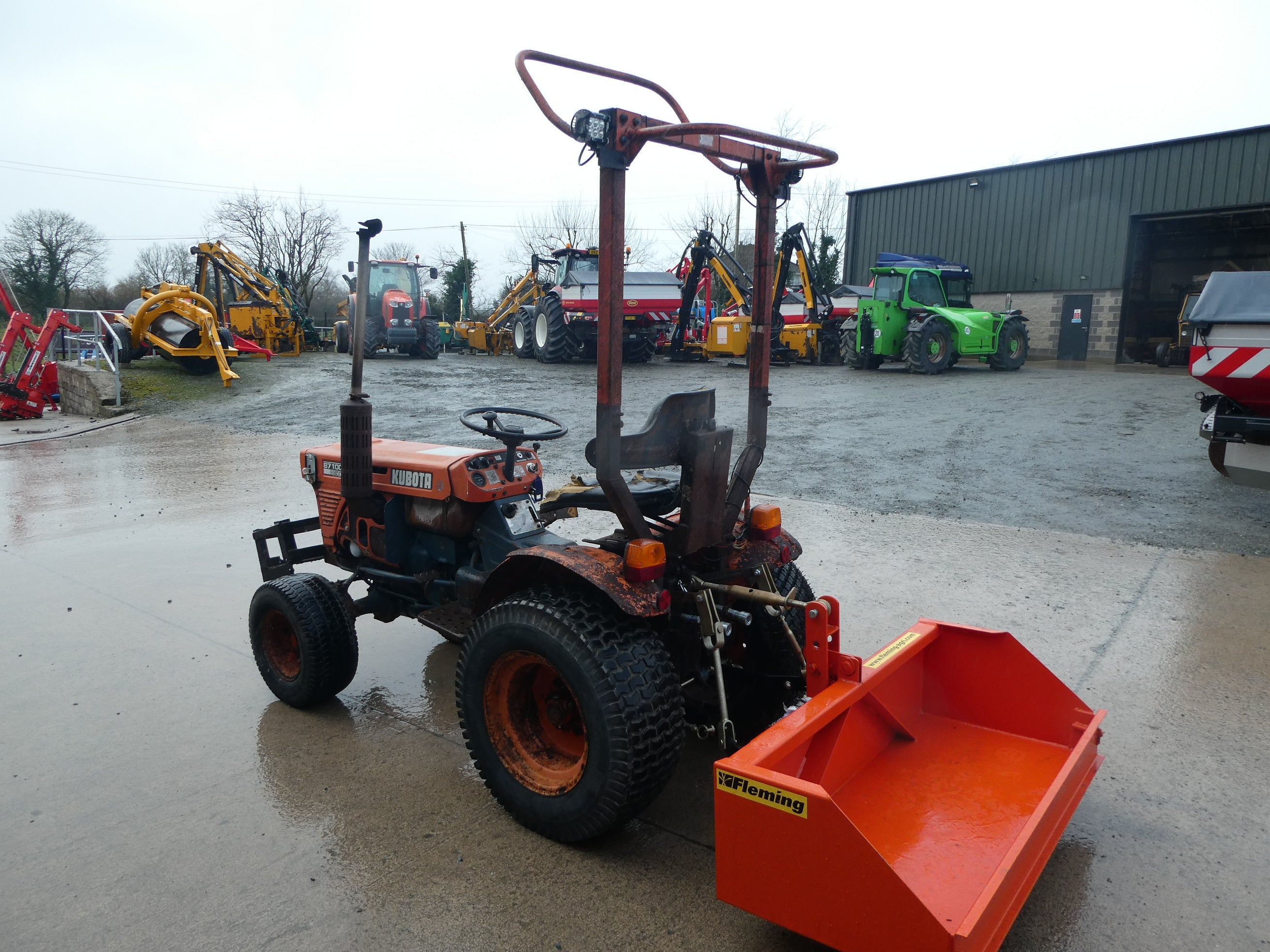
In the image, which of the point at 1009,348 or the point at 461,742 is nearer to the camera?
the point at 461,742

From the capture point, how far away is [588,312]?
19.1 m

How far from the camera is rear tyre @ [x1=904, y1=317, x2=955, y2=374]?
52.2ft

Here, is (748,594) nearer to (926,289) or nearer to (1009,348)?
(926,289)

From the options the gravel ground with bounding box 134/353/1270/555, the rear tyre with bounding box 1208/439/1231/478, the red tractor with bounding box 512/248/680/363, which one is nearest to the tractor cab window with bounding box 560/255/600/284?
the red tractor with bounding box 512/248/680/363

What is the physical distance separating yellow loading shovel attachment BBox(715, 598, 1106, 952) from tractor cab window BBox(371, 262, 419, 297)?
20.5 metres

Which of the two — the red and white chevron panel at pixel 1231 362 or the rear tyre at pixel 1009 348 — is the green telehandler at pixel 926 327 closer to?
the rear tyre at pixel 1009 348

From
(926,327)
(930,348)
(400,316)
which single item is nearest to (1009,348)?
(930,348)

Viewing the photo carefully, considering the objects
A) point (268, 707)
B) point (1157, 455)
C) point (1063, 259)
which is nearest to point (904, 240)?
point (1063, 259)

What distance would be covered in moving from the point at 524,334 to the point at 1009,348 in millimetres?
10939

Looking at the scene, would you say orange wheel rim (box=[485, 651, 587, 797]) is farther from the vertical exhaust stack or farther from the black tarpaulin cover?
the black tarpaulin cover

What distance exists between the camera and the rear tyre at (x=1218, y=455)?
715 cm

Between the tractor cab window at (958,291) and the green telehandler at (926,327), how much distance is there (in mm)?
33

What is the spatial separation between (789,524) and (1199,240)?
72.2ft

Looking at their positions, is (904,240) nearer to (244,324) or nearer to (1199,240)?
(1199,240)
